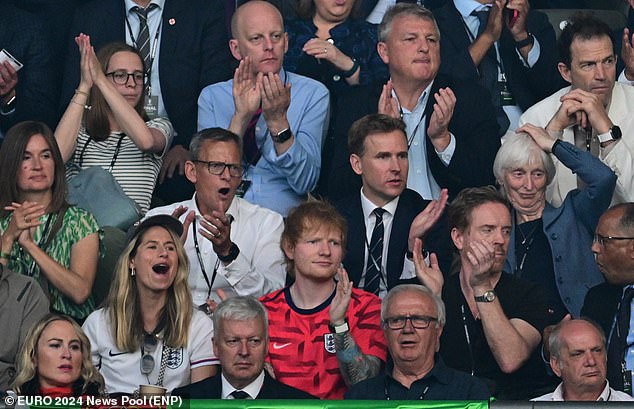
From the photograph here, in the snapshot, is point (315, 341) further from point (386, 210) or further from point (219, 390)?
point (386, 210)

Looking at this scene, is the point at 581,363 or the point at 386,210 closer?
the point at 581,363

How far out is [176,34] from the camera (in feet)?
33.0

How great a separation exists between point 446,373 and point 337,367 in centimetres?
58

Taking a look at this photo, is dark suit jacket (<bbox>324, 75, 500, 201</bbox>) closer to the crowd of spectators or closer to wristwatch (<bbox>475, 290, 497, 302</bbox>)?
the crowd of spectators

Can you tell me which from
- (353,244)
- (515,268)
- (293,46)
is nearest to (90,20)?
(293,46)

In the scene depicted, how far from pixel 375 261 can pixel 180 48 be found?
A: 1964mm

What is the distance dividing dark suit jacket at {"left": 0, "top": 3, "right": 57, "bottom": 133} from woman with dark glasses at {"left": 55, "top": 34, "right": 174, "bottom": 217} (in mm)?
522

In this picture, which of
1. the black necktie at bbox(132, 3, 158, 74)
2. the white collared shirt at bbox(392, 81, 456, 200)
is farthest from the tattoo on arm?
the black necktie at bbox(132, 3, 158, 74)

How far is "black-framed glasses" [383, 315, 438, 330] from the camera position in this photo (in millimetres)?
7914

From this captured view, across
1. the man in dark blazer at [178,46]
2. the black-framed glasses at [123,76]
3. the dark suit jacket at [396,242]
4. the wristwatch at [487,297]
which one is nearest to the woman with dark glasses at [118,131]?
the black-framed glasses at [123,76]

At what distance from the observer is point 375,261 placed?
883 cm

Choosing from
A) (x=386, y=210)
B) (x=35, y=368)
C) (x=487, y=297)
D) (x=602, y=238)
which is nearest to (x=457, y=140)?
(x=386, y=210)

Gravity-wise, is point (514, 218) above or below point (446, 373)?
above

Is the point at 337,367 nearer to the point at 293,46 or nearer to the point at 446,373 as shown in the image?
the point at 446,373
